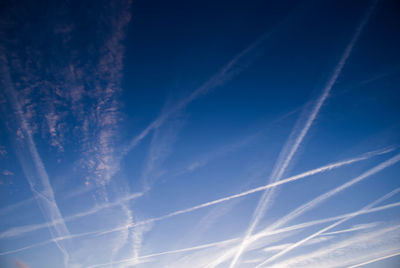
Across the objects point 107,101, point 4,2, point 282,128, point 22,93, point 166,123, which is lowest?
point 282,128

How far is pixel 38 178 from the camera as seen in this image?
3.54m

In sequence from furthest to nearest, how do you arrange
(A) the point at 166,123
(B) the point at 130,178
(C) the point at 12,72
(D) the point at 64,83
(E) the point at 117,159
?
(B) the point at 130,178 → (E) the point at 117,159 → (A) the point at 166,123 → (D) the point at 64,83 → (C) the point at 12,72

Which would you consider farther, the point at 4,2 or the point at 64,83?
the point at 64,83

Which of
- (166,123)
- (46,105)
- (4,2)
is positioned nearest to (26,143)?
(46,105)

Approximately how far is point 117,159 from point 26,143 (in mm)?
1754

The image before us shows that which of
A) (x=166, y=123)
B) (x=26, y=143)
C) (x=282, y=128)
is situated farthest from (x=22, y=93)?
(x=282, y=128)

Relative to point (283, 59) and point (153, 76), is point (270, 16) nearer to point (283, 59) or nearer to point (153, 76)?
point (283, 59)

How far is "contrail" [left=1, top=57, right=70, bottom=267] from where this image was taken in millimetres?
2501

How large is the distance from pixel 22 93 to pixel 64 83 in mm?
781

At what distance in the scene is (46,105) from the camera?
107 inches

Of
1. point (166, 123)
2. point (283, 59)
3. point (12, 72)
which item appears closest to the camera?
point (12, 72)

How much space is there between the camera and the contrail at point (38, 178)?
2501 millimetres

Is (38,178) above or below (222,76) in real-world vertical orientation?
below

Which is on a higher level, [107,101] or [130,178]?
[107,101]
